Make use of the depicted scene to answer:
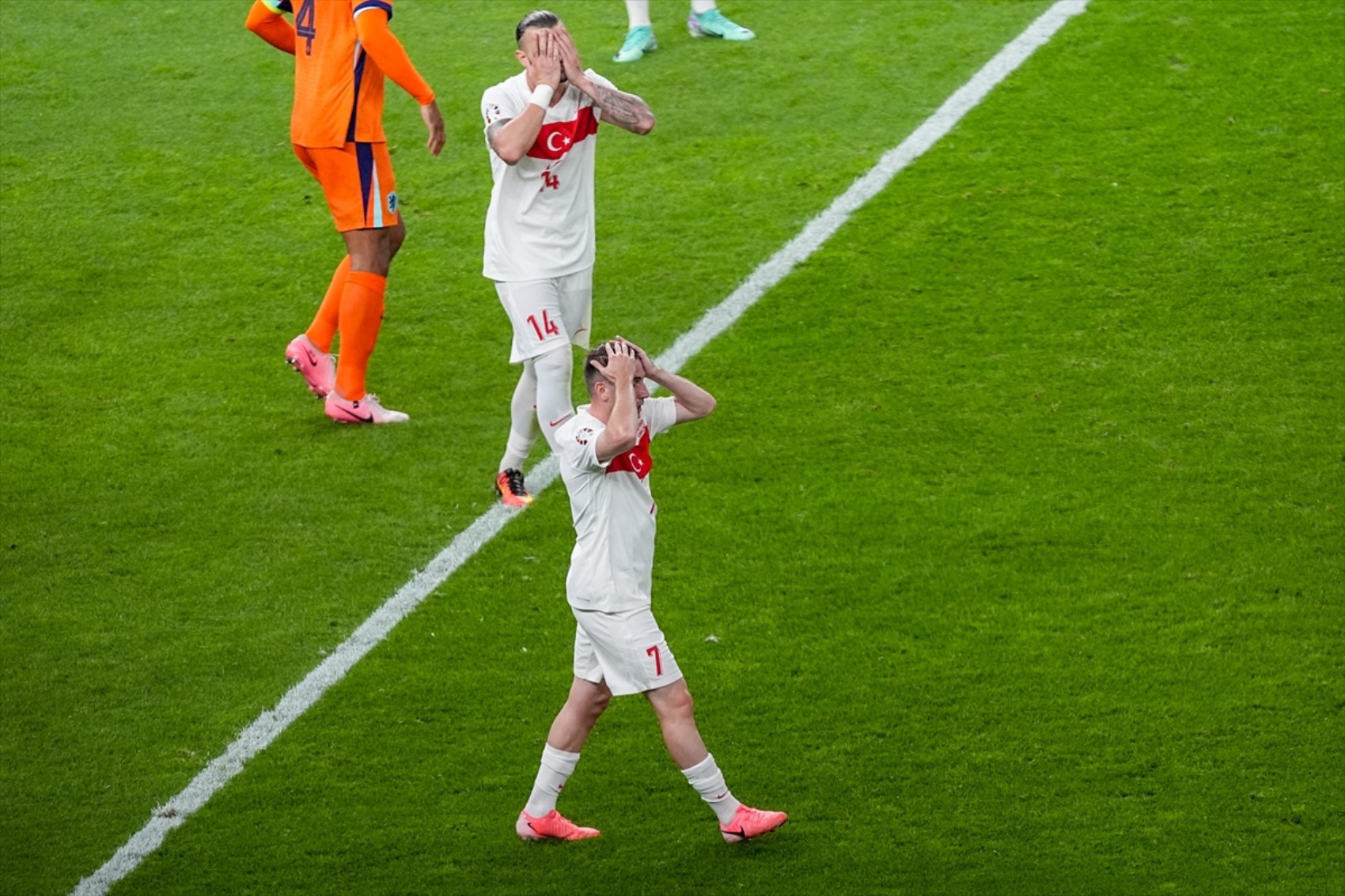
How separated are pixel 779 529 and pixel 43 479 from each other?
Result: 343cm

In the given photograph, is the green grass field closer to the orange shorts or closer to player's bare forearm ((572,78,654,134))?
the orange shorts

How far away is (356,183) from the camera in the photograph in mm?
8156

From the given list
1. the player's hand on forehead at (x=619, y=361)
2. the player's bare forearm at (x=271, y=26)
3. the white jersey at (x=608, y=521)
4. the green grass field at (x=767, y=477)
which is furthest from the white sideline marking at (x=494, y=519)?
the player's bare forearm at (x=271, y=26)

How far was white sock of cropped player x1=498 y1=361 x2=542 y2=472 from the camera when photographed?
743 centimetres

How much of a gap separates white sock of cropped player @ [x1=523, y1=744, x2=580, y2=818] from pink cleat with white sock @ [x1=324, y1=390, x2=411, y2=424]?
10.5 ft

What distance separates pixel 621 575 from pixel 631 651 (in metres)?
0.24

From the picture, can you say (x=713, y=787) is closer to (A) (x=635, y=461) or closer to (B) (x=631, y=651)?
(B) (x=631, y=651)

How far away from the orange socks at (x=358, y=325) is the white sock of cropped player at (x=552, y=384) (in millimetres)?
1326

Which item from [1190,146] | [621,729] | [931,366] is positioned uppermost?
[1190,146]

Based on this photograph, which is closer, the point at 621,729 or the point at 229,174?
the point at 621,729

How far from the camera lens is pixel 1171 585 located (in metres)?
6.77

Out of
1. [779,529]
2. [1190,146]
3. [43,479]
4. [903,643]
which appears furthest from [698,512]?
[1190,146]

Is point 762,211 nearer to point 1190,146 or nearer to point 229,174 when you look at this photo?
point 1190,146

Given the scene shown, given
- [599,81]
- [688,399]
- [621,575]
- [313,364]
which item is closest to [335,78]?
[313,364]
